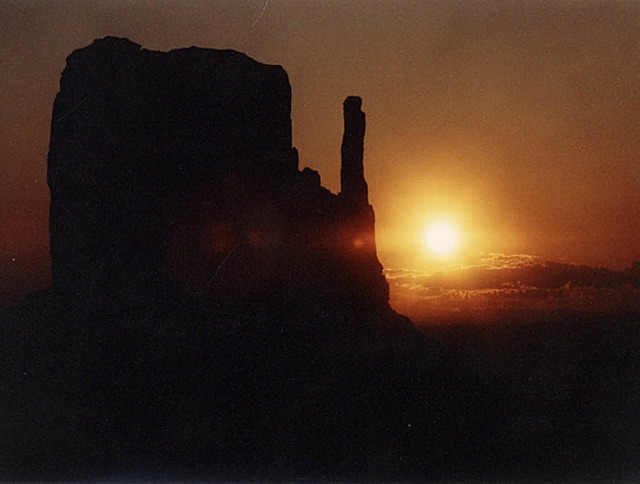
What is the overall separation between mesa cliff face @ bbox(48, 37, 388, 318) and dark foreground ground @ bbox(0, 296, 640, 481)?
2229 mm

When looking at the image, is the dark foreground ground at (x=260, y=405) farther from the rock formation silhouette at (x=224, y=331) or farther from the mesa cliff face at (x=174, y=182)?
the mesa cliff face at (x=174, y=182)

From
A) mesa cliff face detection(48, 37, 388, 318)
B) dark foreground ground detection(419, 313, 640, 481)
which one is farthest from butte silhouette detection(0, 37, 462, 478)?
dark foreground ground detection(419, 313, 640, 481)

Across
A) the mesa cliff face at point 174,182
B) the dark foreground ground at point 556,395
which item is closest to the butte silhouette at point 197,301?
the mesa cliff face at point 174,182

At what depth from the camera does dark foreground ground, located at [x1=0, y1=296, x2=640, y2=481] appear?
3703 cm

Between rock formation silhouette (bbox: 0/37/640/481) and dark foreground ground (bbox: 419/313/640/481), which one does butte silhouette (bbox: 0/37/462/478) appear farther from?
dark foreground ground (bbox: 419/313/640/481)

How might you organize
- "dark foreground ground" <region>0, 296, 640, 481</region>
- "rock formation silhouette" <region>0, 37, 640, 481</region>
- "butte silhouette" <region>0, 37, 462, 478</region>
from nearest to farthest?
"dark foreground ground" <region>0, 296, 640, 481</region> → "butte silhouette" <region>0, 37, 462, 478</region> → "rock formation silhouette" <region>0, 37, 640, 481</region>

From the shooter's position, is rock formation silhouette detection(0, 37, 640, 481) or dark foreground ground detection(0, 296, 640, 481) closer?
dark foreground ground detection(0, 296, 640, 481)

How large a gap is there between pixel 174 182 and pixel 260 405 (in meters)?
16.3

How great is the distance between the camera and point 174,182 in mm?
47125

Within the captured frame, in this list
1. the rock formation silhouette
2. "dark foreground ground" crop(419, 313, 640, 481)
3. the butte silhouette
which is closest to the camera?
the butte silhouette

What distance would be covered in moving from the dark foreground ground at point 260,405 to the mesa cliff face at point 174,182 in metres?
2.23

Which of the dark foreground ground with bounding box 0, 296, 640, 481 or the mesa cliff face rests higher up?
the mesa cliff face

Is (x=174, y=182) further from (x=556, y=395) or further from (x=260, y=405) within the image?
(x=556, y=395)

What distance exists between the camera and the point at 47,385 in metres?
38.8
